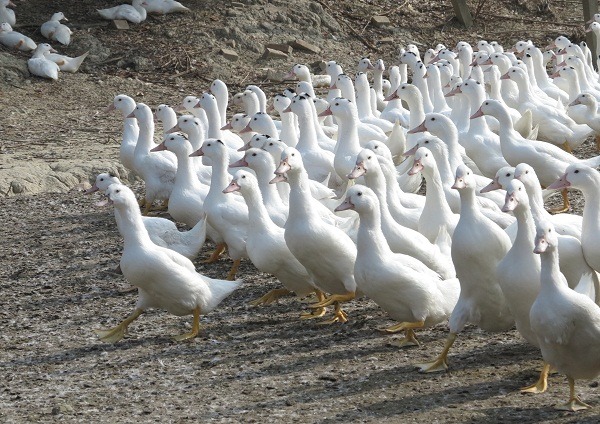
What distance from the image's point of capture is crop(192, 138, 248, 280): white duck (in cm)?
823

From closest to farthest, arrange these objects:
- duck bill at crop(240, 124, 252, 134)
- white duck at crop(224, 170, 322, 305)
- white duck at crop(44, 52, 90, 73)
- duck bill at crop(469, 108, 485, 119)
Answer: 1. white duck at crop(224, 170, 322, 305)
2. duck bill at crop(469, 108, 485, 119)
3. duck bill at crop(240, 124, 252, 134)
4. white duck at crop(44, 52, 90, 73)

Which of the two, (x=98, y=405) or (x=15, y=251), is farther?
(x=15, y=251)

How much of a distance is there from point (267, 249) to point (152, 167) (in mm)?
2802

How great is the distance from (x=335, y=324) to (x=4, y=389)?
214 cm

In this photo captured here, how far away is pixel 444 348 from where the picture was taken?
639cm

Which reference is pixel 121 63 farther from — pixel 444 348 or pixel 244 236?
pixel 444 348

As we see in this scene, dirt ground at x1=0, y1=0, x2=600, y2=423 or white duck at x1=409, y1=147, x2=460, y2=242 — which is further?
white duck at x1=409, y1=147, x2=460, y2=242

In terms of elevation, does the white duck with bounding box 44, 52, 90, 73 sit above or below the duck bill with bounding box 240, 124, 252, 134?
below

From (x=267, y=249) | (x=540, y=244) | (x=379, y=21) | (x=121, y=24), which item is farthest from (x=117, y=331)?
(x=379, y=21)

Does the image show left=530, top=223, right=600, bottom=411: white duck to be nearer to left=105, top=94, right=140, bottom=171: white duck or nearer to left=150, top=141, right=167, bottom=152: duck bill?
left=150, top=141, right=167, bottom=152: duck bill

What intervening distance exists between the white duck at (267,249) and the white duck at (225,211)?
47cm

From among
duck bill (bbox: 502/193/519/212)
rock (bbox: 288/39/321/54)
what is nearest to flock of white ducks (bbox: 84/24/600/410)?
duck bill (bbox: 502/193/519/212)

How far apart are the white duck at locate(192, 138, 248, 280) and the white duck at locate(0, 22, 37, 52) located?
6857 mm

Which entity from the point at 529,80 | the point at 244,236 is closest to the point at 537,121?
the point at 529,80
